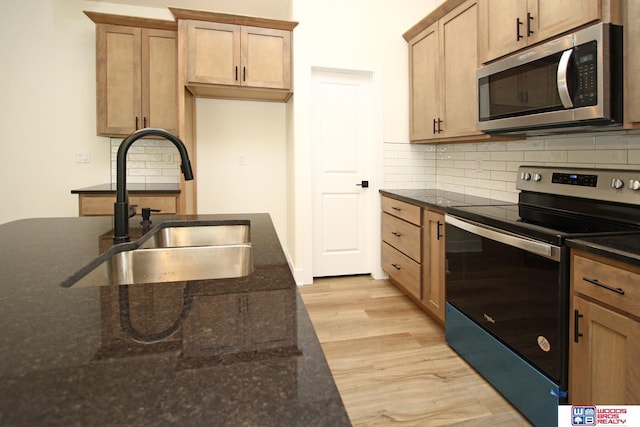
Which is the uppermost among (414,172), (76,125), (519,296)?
(76,125)

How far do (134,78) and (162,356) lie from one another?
356 cm

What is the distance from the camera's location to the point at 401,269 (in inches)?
130

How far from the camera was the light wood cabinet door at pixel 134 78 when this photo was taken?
343cm

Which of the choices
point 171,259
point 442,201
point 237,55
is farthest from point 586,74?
point 237,55

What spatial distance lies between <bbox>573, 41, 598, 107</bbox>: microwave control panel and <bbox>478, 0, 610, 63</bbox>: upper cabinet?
13cm

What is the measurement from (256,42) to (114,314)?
3239 mm

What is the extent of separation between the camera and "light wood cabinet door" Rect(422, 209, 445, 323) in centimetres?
258

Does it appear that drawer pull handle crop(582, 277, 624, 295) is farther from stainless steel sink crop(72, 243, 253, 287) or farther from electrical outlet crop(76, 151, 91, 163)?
electrical outlet crop(76, 151, 91, 163)

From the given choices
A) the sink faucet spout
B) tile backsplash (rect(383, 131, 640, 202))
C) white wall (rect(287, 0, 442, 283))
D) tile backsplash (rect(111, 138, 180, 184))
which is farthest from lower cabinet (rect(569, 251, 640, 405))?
tile backsplash (rect(111, 138, 180, 184))

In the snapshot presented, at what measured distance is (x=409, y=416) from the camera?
180 cm

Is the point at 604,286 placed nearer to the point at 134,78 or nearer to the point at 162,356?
the point at 162,356

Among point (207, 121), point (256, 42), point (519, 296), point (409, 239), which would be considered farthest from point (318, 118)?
point (519, 296)

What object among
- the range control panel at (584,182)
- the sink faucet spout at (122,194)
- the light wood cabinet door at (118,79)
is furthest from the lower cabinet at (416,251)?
the light wood cabinet door at (118,79)

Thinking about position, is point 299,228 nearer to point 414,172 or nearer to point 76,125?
point 414,172
